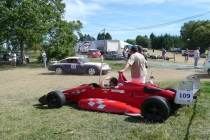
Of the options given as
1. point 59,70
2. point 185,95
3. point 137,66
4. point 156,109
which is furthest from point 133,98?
point 59,70

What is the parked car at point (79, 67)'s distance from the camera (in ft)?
58.7

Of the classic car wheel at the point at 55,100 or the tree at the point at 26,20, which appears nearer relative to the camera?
the classic car wheel at the point at 55,100

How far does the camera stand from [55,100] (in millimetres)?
7418

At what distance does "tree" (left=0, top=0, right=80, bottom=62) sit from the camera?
2533 cm

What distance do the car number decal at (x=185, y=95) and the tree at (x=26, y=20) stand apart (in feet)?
73.6

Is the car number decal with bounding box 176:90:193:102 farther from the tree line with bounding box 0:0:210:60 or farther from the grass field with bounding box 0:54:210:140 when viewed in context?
the tree line with bounding box 0:0:210:60

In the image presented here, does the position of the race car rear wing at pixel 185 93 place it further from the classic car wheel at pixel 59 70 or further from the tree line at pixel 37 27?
the tree line at pixel 37 27

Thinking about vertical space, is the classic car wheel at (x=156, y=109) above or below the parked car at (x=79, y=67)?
below

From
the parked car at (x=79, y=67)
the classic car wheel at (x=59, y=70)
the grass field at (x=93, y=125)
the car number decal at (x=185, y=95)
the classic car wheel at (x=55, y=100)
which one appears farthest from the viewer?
the classic car wheel at (x=59, y=70)

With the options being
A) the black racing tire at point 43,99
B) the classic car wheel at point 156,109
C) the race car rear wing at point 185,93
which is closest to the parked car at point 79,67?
the black racing tire at point 43,99

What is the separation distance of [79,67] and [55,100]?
10.9 metres

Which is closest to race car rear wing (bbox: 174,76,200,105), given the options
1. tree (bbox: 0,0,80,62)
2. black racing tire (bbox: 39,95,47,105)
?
black racing tire (bbox: 39,95,47,105)

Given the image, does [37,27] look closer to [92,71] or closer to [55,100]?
[92,71]

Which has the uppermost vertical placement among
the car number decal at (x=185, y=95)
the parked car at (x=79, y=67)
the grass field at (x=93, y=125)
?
the parked car at (x=79, y=67)
